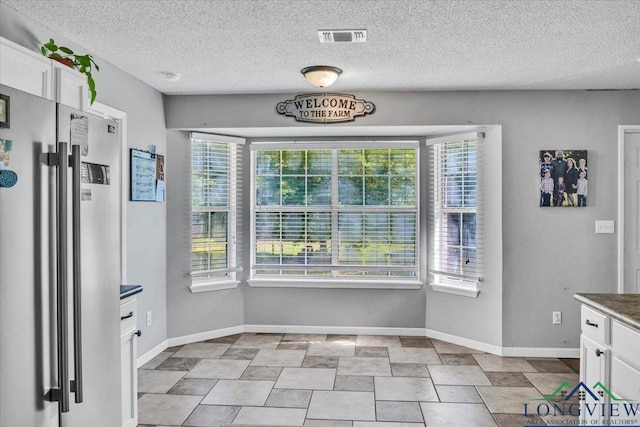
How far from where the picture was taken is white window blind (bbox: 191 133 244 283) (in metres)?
4.84

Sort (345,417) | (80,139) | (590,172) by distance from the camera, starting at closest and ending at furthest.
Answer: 1. (80,139)
2. (345,417)
3. (590,172)

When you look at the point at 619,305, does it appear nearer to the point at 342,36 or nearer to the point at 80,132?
the point at 342,36

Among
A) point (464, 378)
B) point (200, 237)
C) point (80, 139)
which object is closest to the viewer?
point (80, 139)

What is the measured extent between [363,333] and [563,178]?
2495 millimetres

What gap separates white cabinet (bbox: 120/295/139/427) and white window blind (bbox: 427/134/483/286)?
10.3 ft

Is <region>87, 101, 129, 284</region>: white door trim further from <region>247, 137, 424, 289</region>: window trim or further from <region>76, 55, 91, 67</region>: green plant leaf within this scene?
<region>247, 137, 424, 289</region>: window trim

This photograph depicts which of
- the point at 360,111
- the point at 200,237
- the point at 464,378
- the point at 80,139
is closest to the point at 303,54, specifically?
the point at 360,111

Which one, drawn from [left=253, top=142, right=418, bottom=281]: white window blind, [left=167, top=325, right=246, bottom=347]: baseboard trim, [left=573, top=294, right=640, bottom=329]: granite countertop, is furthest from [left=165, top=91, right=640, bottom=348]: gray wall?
[left=167, top=325, right=246, bottom=347]: baseboard trim

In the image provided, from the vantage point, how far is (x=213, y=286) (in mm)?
4906

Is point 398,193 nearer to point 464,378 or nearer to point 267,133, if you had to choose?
point 267,133

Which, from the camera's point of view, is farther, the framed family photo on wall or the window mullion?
the window mullion

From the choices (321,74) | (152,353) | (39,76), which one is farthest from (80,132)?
(152,353)

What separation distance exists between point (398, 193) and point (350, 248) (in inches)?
31.1

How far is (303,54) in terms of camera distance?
3434 millimetres
